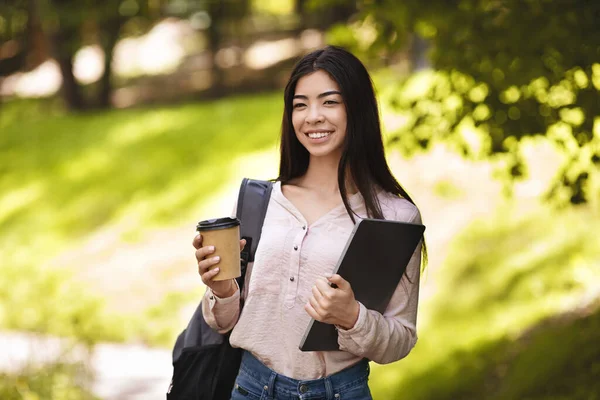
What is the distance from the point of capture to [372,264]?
2.50m

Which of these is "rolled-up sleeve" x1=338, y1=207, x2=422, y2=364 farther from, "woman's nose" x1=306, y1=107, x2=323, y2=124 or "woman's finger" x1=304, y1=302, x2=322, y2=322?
"woman's nose" x1=306, y1=107, x2=323, y2=124

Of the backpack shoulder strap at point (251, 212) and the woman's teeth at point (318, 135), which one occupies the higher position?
the woman's teeth at point (318, 135)

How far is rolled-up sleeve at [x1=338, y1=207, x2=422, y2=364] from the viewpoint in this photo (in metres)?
2.48

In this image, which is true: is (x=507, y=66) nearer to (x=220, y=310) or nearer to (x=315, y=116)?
(x=315, y=116)

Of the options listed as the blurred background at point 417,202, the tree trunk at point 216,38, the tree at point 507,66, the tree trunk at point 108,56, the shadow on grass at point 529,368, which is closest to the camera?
the tree at point 507,66

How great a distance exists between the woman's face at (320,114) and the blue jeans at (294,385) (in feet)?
2.21

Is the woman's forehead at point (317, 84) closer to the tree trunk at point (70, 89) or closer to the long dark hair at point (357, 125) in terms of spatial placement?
the long dark hair at point (357, 125)

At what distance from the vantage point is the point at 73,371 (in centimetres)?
571

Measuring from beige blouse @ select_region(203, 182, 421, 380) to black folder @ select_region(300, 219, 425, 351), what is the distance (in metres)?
0.06

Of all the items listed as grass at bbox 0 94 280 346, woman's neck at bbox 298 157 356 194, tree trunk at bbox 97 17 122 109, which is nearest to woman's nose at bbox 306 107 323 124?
woman's neck at bbox 298 157 356 194

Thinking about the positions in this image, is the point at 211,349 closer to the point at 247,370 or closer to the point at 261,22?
the point at 247,370

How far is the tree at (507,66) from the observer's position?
13.8 feet

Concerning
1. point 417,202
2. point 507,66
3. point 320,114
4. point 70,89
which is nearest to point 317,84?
point 320,114

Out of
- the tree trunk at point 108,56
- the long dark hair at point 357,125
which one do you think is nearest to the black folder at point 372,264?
the long dark hair at point 357,125
